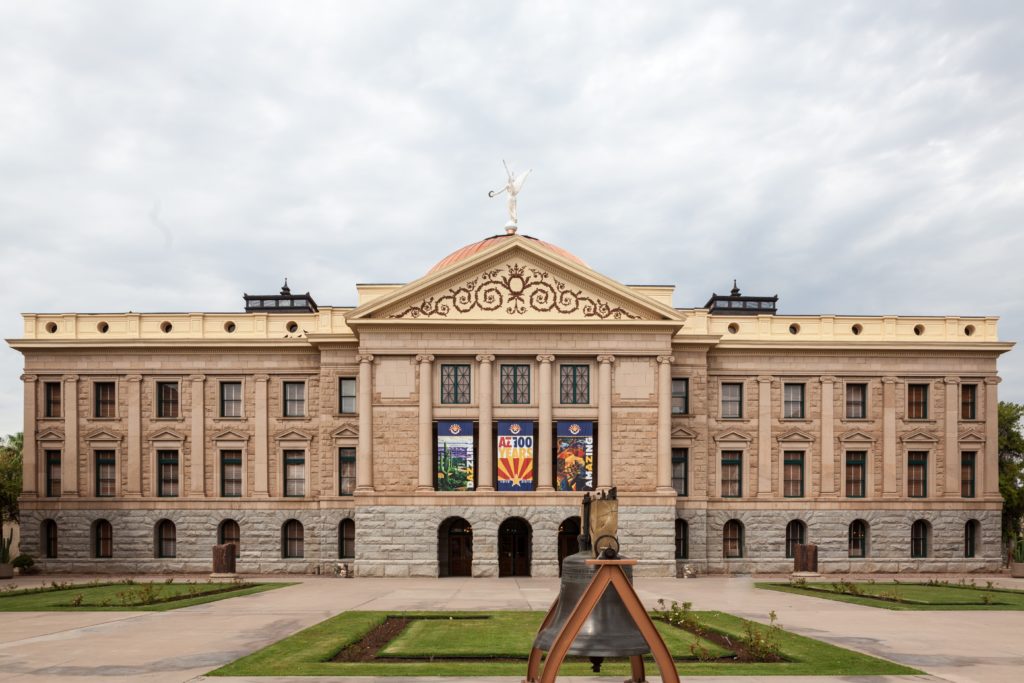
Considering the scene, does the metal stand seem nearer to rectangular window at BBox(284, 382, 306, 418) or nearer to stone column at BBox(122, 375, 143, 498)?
rectangular window at BBox(284, 382, 306, 418)

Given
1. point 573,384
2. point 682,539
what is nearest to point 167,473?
point 573,384

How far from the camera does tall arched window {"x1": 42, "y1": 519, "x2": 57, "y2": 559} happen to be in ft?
163

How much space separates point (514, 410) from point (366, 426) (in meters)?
7.99

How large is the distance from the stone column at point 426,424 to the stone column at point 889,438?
1047 inches

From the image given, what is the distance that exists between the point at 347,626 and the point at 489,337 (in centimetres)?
2343

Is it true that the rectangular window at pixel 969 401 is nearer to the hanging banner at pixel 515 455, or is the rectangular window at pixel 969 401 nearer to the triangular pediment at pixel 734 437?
the triangular pediment at pixel 734 437

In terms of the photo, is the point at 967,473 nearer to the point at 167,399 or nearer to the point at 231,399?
the point at 231,399

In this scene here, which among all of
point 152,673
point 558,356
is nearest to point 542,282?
point 558,356

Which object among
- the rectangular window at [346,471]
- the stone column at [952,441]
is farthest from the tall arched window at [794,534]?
the rectangular window at [346,471]

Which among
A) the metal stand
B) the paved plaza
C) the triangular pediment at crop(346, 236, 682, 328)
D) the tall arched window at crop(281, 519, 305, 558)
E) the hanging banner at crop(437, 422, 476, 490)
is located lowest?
the tall arched window at crop(281, 519, 305, 558)

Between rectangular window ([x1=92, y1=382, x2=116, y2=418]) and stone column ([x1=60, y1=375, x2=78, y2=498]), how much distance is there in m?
1.06

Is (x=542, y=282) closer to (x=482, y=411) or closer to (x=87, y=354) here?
(x=482, y=411)

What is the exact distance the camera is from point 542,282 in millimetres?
46656

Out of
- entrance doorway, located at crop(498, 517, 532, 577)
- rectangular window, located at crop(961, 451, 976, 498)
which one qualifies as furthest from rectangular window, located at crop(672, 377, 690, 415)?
rectangular window, located at crop(961, 451, 976, 498)
